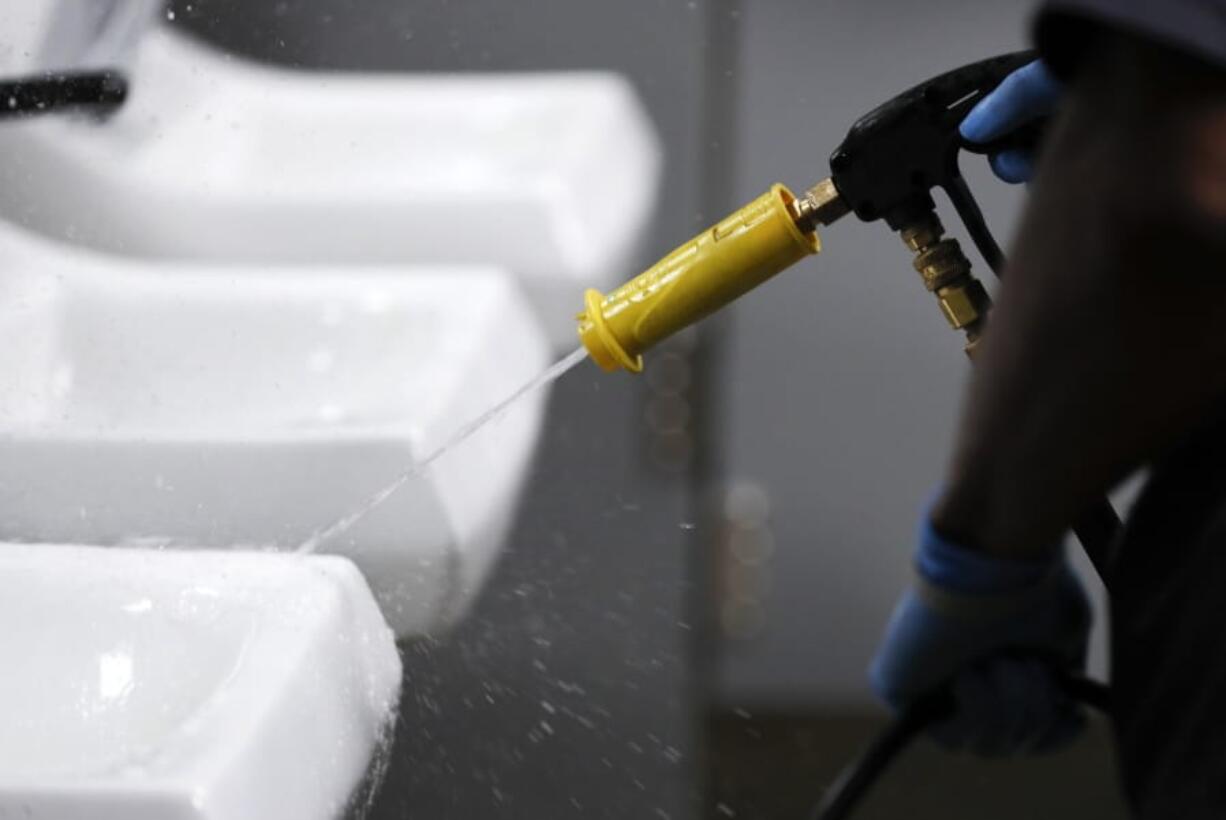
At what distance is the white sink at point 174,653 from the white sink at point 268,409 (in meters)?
0.10

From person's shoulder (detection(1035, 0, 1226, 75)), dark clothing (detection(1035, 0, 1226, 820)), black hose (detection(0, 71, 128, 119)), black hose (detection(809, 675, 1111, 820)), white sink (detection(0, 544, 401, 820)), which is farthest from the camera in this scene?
black hose (detection(0, 71, 128, 119))

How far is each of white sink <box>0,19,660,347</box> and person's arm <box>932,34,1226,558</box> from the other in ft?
2.75

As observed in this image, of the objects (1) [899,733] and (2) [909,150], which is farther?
(1) [899,733]

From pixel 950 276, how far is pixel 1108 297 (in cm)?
22

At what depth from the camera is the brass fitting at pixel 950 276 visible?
0.68 m

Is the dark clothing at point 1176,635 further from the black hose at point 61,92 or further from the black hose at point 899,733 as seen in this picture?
the black hose at point 61,92

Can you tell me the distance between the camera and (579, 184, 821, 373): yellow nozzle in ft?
2.21

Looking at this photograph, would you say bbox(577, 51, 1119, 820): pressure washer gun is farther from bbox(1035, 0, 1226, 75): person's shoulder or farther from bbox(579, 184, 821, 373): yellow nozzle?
bbox(1035, 0, 1226, 75): person's shoulder

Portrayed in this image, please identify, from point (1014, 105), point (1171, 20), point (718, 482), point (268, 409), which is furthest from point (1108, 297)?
point (718, 482)

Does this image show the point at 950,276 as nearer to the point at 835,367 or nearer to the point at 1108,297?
the point at 1108,297

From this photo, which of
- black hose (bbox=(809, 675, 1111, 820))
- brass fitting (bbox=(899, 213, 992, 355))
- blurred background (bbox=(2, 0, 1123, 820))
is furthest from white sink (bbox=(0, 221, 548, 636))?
brass fitting (bbox=(899, 213, 992, 355))

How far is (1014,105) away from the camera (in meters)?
0.66

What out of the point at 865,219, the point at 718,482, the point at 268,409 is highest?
the point at 865,219

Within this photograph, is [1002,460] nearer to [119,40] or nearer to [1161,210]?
[1161,210]
